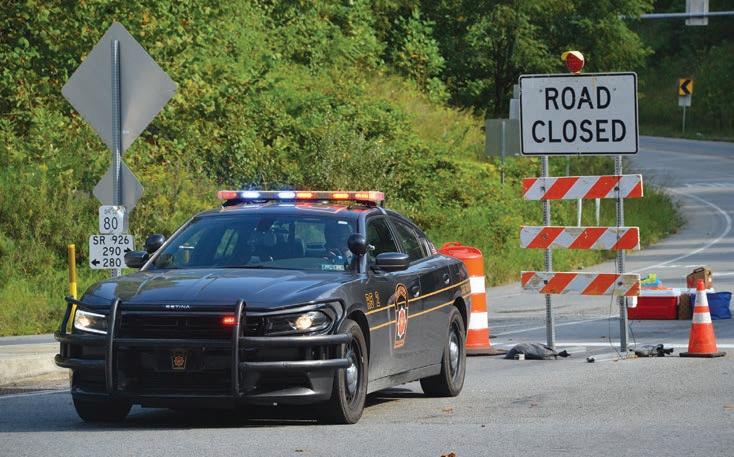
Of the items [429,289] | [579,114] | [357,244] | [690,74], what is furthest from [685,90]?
[357,244]

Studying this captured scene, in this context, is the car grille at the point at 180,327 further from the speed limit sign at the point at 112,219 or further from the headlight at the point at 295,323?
the speed limit sign at the point at 112,219

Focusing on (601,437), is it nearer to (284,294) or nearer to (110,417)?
(284,294)

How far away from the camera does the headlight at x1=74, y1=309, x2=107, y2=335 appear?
10.0 meters

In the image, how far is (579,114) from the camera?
15695 millimetres

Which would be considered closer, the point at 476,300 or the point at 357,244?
the point at 357,244

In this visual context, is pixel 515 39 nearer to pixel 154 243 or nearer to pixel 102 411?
pixel 154 243

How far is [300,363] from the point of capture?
9.79 metres

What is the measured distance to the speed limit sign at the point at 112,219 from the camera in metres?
14.3

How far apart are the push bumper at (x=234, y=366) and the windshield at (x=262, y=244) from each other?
107cm

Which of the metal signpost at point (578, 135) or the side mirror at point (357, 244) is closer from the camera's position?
the side mirror at point (357, 244)

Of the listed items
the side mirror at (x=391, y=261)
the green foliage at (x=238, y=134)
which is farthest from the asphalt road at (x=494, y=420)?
the green foliage at (x=238, y=134)

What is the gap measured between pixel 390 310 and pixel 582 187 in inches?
185

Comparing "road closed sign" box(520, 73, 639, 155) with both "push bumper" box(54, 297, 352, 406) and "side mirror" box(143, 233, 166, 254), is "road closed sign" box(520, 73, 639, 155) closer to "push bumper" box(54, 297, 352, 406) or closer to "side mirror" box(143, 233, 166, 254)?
"side mirror" box(143, 233, 166, 254)

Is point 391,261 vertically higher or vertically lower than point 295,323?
higher
